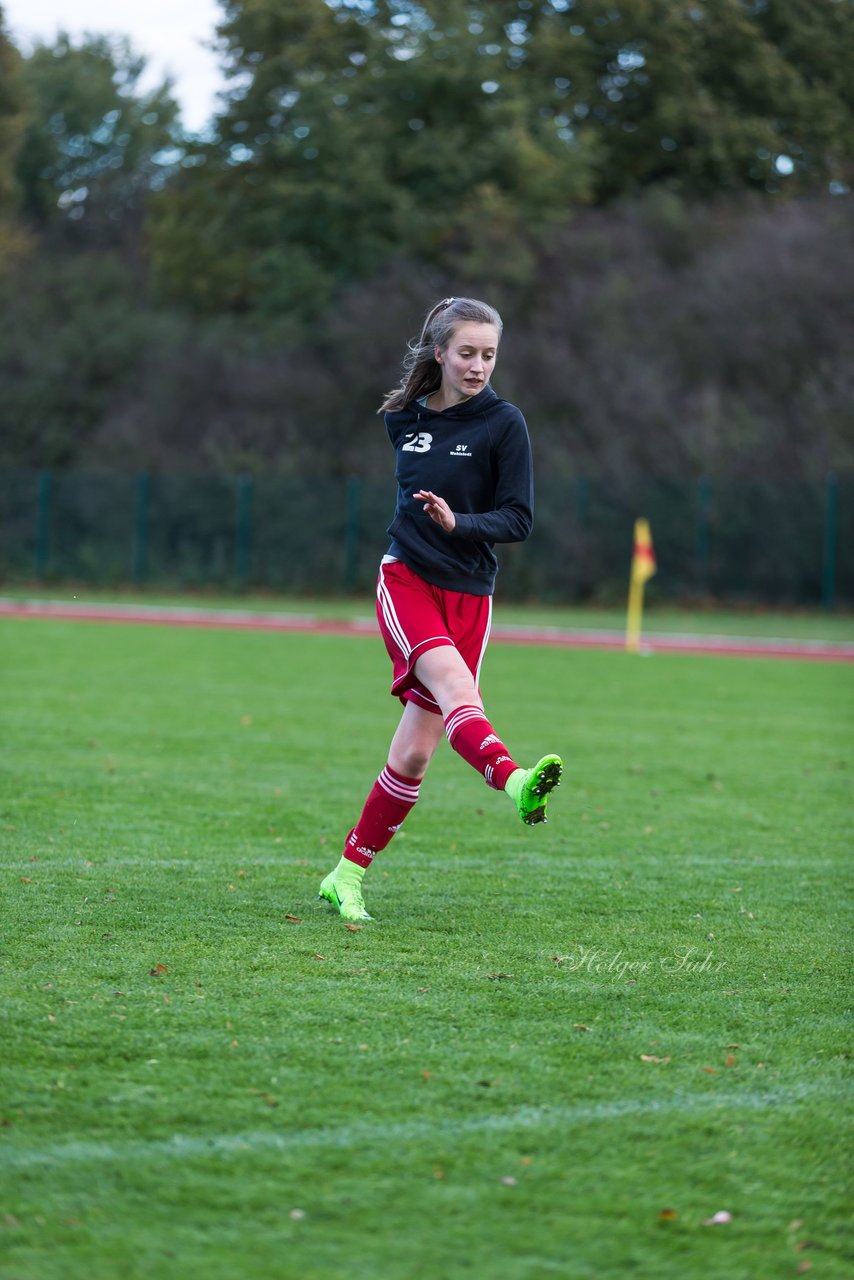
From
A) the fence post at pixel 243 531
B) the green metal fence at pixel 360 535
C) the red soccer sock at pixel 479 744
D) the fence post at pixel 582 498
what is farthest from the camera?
the fence post at pixel 243 531

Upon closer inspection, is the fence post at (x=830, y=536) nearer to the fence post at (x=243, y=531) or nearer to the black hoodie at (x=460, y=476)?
the fence post at (x=243, y=531)

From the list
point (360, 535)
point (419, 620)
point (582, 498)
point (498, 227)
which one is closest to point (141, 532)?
point (360, 535)

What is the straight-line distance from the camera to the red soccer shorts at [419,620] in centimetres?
542

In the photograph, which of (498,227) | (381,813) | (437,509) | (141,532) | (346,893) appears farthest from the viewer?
(498,227)

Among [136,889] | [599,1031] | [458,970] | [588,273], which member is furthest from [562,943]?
[588,273]

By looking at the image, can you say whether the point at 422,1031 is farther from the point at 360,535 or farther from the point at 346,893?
the point at 360,535

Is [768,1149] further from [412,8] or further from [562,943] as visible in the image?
[412,8]

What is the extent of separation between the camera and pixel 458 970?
4816 millimetres

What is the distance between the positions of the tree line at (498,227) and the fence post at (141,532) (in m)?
2.32

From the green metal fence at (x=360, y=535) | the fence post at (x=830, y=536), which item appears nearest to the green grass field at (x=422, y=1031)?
the fence post at (x=830, y=536)

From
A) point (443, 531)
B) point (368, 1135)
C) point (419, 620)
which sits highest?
point (443, 531)

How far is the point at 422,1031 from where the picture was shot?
4.14m

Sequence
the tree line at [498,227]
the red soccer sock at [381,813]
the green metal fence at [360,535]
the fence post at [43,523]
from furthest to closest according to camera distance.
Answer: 1. the fence post at [43,523]
2. the tree line at [498,227]
3. the green metal fence at [360,535]
4. the red soccer sock at [381,813]

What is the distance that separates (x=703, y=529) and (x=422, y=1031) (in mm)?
27644
